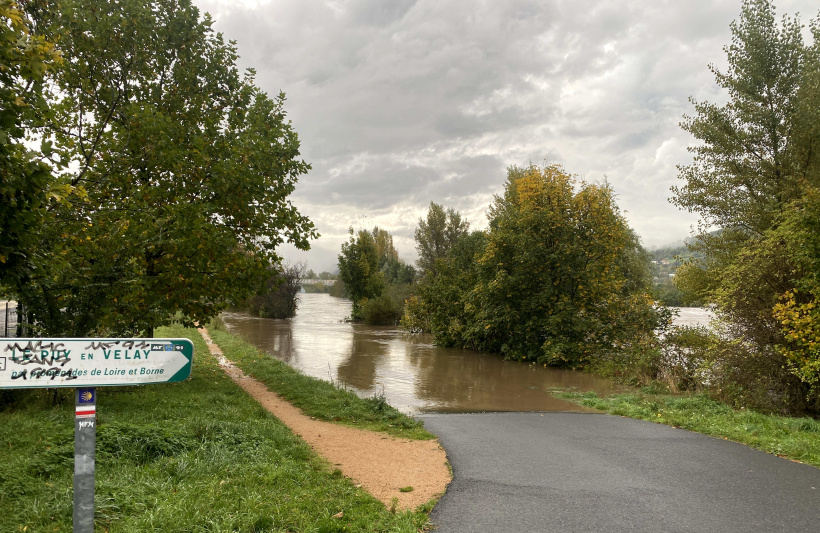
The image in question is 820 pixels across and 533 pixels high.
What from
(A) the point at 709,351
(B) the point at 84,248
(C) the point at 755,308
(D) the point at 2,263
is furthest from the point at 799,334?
(B) the point at 84,248

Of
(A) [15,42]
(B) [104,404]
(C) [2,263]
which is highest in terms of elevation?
(A) [15,42]

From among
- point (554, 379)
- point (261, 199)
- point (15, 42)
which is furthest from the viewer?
point (554, 379)

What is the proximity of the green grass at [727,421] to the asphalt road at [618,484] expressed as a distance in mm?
409

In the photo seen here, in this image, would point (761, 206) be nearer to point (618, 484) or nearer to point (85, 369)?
point (618, 484)

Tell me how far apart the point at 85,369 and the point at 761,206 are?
20.9 m

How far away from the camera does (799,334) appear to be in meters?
10.4

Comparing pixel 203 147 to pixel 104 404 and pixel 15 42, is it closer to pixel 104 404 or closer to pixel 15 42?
pixel 104 404

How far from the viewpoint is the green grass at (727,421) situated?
7.89 metres

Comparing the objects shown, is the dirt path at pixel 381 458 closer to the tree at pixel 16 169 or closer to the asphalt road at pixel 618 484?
the asphalt road at pixel 618 484

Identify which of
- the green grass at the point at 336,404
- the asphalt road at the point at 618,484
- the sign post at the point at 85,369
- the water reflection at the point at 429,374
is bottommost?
the water reflection at the point at 429,374

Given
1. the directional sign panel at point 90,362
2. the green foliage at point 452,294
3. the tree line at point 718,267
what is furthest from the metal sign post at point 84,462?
the green foliage at point 452,294

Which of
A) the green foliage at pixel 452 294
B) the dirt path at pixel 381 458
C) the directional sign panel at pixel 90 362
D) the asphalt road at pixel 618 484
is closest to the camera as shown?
the directional sign panel at pixel 90 362

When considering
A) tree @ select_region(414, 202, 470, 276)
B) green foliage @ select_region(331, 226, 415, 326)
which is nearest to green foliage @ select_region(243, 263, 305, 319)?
green foliage @ select_region(331, 226, 415, 326)

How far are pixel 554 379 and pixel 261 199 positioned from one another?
11462 millimetres
